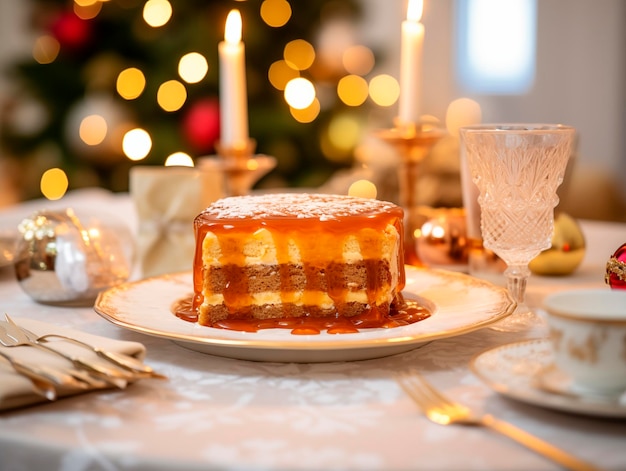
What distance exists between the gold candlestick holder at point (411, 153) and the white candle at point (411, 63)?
0.04 m

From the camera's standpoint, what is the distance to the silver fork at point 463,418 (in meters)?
0.78

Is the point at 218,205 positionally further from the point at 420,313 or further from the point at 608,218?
the point at 608,218

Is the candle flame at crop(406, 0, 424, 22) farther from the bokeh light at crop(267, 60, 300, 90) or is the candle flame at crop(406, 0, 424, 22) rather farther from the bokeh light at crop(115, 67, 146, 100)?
the bokeh light at crop(115, 67, 146, 100)

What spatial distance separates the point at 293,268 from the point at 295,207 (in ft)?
0.37

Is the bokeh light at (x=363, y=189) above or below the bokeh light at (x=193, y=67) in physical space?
below

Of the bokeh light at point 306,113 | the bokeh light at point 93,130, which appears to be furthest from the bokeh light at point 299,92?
the bokeh light at point 93,130

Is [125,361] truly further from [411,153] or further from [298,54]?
[298,54]

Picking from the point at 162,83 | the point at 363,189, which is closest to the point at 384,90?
the point at 162,83

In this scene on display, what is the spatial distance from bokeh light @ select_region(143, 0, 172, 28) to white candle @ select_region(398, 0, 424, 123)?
2.65 m

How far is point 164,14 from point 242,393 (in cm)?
362

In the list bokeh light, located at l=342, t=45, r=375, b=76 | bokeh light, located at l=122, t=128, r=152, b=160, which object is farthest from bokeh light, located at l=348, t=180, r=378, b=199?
bokeh light, located at l=342, t=45, r=375, b=76

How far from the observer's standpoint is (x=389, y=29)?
6.53m

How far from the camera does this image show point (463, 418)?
0.88m

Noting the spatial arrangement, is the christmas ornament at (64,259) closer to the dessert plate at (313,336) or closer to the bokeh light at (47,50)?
the dessert plate at (313,336)
